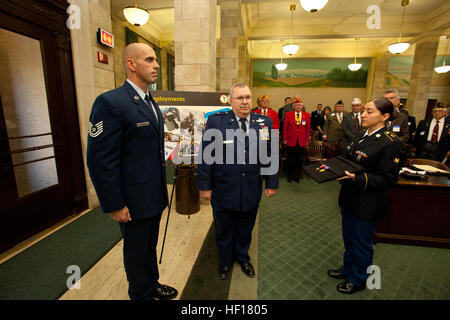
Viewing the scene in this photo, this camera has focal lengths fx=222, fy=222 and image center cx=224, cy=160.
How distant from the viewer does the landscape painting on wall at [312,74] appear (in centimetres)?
1298

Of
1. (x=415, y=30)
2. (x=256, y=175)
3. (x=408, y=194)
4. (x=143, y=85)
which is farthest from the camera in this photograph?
(x=415, y=30)

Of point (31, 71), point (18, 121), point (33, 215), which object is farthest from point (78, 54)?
point (33, 215)

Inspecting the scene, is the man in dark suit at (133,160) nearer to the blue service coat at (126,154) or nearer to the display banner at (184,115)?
the blue service coat at (126,154)

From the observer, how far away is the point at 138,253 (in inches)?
62.6

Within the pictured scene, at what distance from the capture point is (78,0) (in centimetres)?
310

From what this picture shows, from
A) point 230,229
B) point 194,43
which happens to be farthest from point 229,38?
point 230,229

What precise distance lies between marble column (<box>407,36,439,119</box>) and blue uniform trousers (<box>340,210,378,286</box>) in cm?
1093

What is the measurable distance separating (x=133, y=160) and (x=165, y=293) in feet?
4.06

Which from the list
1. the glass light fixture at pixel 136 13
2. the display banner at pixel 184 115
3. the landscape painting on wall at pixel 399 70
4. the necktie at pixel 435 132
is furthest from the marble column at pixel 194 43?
the landscape painting on wall at pixel 399 70

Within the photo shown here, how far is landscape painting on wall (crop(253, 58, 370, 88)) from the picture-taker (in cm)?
1298

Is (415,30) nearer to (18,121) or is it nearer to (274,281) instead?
(274,281)

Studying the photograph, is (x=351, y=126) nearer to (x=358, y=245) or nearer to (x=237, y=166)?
(x=358, y=245)

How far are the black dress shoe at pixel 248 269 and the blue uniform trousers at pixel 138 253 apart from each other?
0.96 metres
